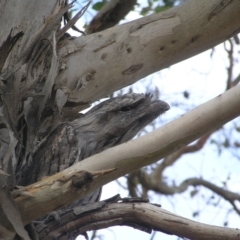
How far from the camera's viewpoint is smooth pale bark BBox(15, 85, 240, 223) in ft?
4.91

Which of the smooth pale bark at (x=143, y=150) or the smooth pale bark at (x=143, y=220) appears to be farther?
the smooth pale bark at (x=143, y=220)

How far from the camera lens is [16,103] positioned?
79.7 inches

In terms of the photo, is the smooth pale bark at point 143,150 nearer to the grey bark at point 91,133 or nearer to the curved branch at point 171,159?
the grey bark at point 91,133

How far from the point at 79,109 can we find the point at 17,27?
1.52ft

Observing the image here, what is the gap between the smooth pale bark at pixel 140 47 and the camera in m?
2.25

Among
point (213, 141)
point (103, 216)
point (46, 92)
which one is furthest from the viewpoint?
point (213, 141)

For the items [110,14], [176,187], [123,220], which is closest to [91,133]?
[123,220]

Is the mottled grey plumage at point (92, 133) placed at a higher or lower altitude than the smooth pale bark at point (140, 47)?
lower

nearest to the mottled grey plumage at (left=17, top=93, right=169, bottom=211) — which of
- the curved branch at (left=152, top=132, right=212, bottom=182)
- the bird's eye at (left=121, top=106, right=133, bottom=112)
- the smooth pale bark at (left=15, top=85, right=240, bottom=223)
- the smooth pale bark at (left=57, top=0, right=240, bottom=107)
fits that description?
the bird's eye at (left=121, top=106, right=133, bottom=112)

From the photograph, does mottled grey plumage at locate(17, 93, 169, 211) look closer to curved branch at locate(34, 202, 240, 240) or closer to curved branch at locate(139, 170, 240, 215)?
curved branch at locate(34, 202, 240, 240)

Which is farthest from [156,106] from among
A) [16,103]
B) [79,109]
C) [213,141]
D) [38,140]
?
[213,141]

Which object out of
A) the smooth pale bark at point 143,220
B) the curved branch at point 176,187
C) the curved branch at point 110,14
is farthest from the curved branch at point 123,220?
the curved branch at point 176,187

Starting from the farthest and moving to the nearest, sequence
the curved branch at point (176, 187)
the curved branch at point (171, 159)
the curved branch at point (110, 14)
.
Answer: the curved branch at point (171, 159) → the curved branch at point (176, 187) → the curved branch at point (110, 14)

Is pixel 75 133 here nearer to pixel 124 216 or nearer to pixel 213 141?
pixel 124 216
